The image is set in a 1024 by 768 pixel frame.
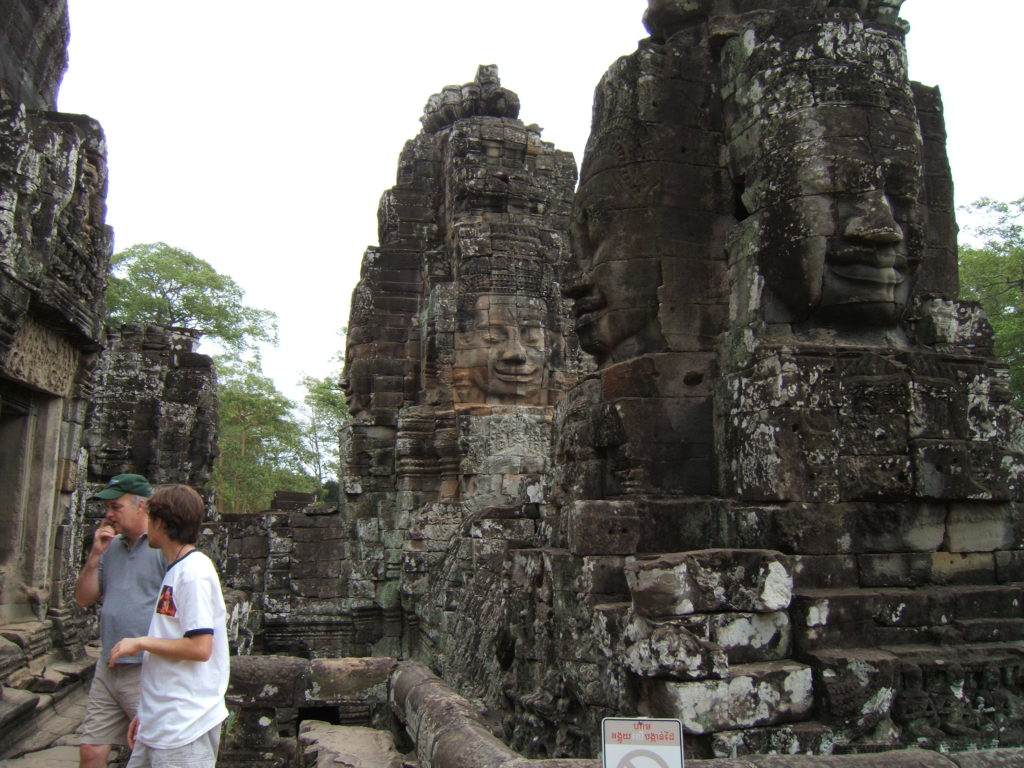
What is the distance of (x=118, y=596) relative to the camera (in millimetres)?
3967

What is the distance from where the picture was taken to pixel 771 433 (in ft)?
14.0

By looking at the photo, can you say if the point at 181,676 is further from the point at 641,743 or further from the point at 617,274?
the point at 617,274

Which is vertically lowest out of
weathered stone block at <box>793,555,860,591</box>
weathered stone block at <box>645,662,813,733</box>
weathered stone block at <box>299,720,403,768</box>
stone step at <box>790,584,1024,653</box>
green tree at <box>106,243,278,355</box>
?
weathered stone block at <box>299,720,403,768</box>

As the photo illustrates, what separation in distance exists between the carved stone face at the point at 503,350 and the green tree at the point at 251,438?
844 inches

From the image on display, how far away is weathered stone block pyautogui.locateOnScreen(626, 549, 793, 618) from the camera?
3.76 m

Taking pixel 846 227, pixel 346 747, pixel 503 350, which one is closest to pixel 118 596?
pixel 346 747

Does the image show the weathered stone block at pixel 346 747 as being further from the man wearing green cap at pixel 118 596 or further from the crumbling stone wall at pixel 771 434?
the man wearing green cap at pixel 118 596

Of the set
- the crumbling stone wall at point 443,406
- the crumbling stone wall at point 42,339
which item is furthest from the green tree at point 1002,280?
the crumbling stone wall at point 42,339

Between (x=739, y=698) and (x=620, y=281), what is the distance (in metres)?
2.57

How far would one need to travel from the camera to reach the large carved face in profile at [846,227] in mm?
4512

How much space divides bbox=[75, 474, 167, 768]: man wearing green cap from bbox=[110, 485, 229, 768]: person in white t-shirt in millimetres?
641

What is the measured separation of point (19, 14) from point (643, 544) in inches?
210

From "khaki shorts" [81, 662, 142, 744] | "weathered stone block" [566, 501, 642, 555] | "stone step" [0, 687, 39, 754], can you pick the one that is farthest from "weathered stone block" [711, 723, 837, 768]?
"stone step" [0, 687, 39, 754]

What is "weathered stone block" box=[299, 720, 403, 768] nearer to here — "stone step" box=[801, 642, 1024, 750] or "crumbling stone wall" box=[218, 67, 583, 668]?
"stone step" box=[801, 642, 1024, 750]
